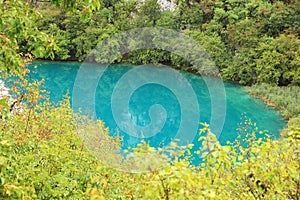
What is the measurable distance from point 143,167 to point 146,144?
0.61ft

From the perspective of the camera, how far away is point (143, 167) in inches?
96.9

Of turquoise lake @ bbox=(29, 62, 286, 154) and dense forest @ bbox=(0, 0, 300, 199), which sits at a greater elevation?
dense forest @ bbox=(0, 0, 300, 199)

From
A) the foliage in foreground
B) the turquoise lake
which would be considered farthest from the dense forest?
the turquoise lake

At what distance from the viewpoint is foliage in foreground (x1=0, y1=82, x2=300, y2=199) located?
92.4 inches

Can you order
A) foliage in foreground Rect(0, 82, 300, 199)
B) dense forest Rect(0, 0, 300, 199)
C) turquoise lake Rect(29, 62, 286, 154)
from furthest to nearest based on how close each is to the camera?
turquoise lake Rect(29, 62, 286, 154) → dense forest Rect(0, 0, 300, 199) → foliage in foreground Rect(0, 82, 300, 199)

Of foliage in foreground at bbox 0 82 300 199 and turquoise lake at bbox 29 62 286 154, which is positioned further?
turquoise lake at bbox 29 62 286 154

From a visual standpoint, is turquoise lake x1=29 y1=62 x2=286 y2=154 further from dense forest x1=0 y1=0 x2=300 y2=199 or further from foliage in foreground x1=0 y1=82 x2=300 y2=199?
foliage in foreground x1=0 y1=82 x2=300 y2=199

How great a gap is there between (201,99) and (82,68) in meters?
10.7

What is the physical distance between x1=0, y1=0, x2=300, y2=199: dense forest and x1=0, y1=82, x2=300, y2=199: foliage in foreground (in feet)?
0.04

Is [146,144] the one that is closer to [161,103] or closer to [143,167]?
[143,167]

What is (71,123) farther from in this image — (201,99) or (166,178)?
(201,99)

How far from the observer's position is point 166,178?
226 centimetres

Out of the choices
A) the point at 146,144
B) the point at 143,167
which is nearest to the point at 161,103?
the point at 146,144

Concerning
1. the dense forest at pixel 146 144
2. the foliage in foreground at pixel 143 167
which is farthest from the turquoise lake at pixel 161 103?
the foliage in foreground at pixel 143 167
